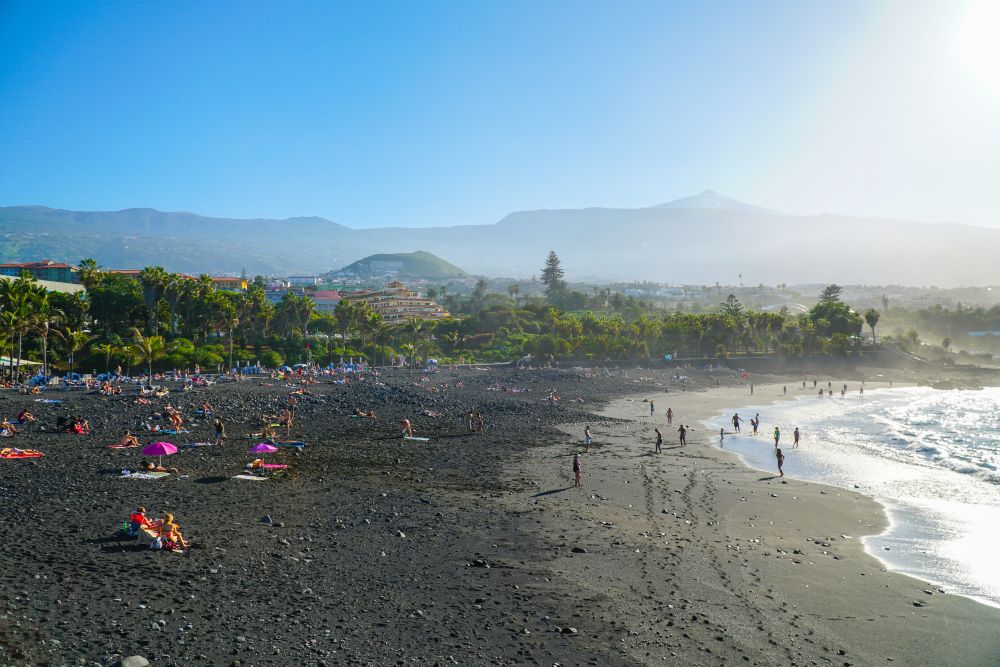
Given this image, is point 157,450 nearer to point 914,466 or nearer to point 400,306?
point 914,466

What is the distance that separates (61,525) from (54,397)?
23.9m

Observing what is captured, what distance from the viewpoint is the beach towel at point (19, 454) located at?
19000mm

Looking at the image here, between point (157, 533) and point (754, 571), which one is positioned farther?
point (754, 571)

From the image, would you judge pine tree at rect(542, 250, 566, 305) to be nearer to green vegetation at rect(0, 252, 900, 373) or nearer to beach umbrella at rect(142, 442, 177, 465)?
green vegetation at rect(0, 252, 900, 373)

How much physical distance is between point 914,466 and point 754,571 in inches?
681

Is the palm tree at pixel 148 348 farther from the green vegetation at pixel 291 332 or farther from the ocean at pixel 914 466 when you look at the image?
the ocean at pixel 914 466

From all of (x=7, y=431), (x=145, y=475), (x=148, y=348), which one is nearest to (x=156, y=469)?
(x=145, y=475)

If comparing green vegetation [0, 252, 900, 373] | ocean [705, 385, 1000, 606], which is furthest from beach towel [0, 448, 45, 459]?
green vegetation [0, 252, 900, 373]

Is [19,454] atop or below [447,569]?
below

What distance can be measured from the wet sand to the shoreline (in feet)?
0.19

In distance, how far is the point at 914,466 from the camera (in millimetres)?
26281

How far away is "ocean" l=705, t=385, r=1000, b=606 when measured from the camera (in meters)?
14.9

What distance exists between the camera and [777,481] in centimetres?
2269

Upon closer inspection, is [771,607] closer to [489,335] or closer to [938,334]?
[489,335]
